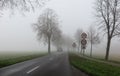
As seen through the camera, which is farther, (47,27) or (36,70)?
(47,27)

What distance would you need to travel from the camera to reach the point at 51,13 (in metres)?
59.4

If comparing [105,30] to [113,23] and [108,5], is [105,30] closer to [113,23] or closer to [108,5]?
[113,23]

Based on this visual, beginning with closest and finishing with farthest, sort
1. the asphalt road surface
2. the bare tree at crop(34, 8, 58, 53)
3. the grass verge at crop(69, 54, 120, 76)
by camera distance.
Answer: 1. the asphalt road surface
2. the grass verge at crop(69, 54, 120, 76)
3. the bare tree at crop(34, 8, 58, 53)

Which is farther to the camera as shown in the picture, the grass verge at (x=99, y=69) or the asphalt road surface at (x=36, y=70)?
the grass verge at (x=99, y=69)

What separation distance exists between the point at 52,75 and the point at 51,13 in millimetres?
50056

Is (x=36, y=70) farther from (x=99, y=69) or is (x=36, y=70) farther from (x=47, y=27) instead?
(x=47, y=27)

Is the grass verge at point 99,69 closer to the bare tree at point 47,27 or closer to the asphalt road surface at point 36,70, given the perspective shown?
the asphalt road surface at point 36,70

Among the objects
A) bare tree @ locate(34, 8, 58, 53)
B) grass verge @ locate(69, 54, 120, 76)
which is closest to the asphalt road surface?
grass verge @ locate(69, 54, 120, 76)

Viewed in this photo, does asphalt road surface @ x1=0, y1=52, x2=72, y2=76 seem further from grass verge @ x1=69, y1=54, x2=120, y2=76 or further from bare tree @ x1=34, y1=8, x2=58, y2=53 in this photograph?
bare tree @ x1=34, y1=8, x2=58, y2=53

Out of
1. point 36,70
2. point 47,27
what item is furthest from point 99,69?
point 47,27

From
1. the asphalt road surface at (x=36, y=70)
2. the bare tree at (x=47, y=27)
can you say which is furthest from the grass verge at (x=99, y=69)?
the bare tree at (x=47, y=27)

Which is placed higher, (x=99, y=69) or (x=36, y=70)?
(x=36, y=70)

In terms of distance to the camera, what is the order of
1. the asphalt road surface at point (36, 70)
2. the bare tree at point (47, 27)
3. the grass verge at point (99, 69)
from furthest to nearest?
the bare tree at point (47, 27)
the grass verge at point (99, 69)
the asphalt road surface at point (36, 70)

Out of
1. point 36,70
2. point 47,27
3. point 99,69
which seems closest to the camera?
point 36,70
